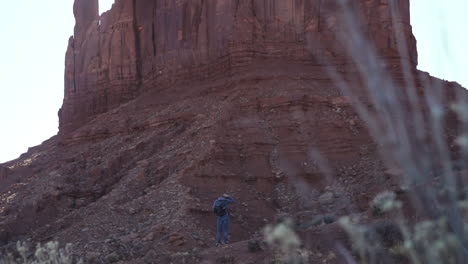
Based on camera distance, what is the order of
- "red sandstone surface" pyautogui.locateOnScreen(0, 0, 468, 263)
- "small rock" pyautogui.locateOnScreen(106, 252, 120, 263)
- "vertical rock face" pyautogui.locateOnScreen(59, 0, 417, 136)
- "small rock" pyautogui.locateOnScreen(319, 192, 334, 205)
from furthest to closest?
"vertical rock face" pyautogui.locateOnScreen(59, 0, 417, 136) < "small rock" pyautogui.locateOnScreen(319, 192, 334, 205) < "red sandstone surface" pyautogui.locateOnScreen(0, 0, 468, 263) < "small rock" pyautogui.locateOnScreen(106, 252, 120, 263)

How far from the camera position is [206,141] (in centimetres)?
3048

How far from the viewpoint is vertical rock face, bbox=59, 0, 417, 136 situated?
37.5 meters

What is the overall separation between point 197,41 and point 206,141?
459 inches

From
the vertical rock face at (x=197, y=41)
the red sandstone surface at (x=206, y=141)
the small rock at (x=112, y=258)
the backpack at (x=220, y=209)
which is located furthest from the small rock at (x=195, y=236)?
the vertical rock face at (x=197, y=41)

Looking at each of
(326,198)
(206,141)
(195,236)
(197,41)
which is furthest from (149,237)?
(197,41)

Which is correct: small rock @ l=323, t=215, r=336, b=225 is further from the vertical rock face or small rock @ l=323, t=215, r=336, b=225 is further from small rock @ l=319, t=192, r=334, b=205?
the vertical rock face

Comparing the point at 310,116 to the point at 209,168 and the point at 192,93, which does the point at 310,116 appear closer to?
the point at 209,168

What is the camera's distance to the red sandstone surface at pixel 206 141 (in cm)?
2555

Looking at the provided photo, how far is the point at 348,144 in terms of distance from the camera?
3012 cm

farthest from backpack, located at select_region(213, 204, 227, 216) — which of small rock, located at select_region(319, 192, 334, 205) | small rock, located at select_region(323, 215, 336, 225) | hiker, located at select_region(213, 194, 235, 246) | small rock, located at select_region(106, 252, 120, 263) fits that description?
small rock, located at select_region(319, 192, 334, 205)

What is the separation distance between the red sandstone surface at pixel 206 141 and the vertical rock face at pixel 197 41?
0.07 metres

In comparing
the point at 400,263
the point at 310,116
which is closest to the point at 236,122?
the point at 310,116

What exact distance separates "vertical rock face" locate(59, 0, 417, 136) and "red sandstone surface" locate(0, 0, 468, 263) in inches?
2.9

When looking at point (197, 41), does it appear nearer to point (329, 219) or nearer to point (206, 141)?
point (206, 141)
